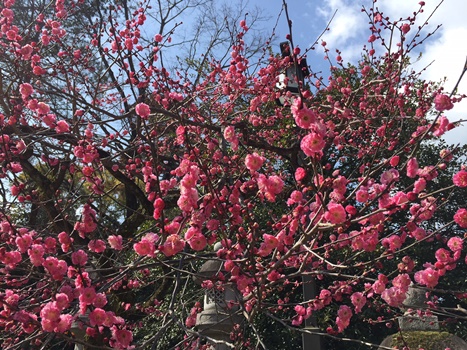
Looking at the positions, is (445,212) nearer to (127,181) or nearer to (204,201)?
(127,181)

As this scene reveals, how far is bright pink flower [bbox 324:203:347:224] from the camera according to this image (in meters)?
2.20

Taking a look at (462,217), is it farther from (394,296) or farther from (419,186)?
(394,296)

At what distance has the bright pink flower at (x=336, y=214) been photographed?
2.20 metres

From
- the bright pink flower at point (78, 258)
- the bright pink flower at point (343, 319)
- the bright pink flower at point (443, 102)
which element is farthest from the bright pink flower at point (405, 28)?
the bright pink flower at point (78, 258)

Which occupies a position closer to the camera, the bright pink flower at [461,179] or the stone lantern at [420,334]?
the bright pink flower at [461,179]

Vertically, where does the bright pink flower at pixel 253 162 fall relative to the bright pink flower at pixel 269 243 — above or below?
above

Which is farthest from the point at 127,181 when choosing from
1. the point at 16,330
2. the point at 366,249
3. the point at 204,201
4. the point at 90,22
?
the point at 90,22

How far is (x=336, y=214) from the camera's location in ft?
7.27

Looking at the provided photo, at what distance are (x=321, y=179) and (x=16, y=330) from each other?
2.68 m

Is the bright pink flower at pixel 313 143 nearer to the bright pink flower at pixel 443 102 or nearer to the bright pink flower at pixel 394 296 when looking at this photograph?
the bright pink flower at pixel 443 102

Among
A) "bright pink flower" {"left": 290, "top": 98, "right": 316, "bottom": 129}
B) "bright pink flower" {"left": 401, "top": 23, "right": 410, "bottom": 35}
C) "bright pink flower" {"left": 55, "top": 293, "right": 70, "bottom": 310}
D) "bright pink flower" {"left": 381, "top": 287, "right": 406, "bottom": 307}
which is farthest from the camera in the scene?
"bright pink flower" {"left": 401, "top": 23, "right": 410, "bottom": 35}

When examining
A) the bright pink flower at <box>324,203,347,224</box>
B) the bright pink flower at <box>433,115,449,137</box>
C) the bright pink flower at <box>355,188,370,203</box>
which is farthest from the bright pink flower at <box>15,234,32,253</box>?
the bright pink flower at <box>433,115,449,137</box>

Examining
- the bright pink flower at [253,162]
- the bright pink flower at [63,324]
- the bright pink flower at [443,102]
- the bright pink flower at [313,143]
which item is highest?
the bright pink flower at [443,102]

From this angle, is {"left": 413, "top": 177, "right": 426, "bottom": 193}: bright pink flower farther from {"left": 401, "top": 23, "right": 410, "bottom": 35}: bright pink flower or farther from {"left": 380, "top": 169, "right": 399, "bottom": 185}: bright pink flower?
{"left": 401, "top": 23, "right": 410, "bottom": 35}: bright pink flower
